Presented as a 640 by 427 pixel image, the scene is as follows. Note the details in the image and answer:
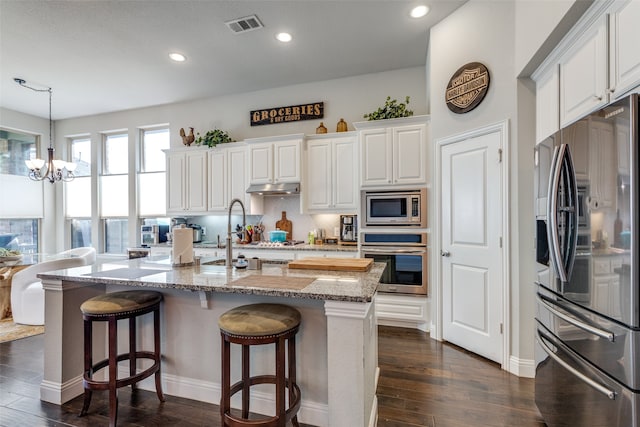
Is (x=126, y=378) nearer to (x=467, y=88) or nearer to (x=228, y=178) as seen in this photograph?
(x=228, y=178)

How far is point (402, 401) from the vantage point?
217 centimetres

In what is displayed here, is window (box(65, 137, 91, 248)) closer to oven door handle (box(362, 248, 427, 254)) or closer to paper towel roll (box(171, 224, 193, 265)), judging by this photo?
paper towel roll (box(171, 224, 193, 265))

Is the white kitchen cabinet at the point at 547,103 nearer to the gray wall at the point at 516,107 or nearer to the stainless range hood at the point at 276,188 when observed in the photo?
the gray wall at the point at 516,107

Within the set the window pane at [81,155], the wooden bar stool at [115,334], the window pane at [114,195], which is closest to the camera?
the wooden bar stool at [115,334]

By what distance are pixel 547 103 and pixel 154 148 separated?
239 inches

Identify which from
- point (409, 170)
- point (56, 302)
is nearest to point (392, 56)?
point (409, 170)

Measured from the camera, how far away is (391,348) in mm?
3053

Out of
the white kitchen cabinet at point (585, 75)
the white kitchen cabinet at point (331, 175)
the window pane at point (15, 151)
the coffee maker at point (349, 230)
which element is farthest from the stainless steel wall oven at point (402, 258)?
the window pane at point (15, 151)

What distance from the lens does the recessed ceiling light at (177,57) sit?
377 cm

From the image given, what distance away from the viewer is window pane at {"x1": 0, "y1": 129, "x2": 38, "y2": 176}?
5.51 m

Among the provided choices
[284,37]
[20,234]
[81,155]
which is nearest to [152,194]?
[81,155]

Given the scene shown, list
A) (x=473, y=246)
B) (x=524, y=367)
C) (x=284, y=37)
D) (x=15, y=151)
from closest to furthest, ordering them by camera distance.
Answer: (x=524, y=367) → (x=473, y=246) → (x=284, y=37) → (x=15, y=151)

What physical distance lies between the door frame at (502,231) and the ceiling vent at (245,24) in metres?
2.32

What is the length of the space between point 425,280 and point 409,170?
1313 millimetres
